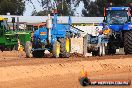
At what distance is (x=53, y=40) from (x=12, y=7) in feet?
223

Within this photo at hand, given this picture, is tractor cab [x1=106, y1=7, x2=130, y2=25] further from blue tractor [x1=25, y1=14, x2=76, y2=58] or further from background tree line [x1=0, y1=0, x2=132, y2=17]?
Answer: background tree line [x1=0, y1=0, x2=132, y2=17]

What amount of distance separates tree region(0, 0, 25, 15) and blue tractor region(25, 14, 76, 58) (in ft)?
214

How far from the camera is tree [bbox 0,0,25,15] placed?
8453 cm

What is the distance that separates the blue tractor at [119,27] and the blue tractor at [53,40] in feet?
11.4

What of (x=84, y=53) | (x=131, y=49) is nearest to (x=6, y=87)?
(x=84, y=53)

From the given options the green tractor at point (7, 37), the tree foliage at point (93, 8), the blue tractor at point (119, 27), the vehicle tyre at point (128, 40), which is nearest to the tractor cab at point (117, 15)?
the blue tractor at point (119, 27)

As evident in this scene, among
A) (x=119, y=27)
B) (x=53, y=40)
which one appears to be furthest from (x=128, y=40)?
(x=53, y=40)

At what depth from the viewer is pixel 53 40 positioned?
19.7 metres

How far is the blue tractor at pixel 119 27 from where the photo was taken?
22.1 metres

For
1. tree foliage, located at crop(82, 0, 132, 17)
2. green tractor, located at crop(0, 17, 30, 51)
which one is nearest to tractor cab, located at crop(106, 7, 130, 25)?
green tractor, located at crop(0, 17, 30, 51)

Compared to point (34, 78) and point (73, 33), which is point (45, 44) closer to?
point (73, 33)

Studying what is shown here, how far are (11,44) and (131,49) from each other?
A: 1229 cm

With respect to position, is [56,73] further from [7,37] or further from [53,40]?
[7,37]

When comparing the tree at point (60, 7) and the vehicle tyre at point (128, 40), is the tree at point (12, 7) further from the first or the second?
the vehicle tyre at point (128, 40)
